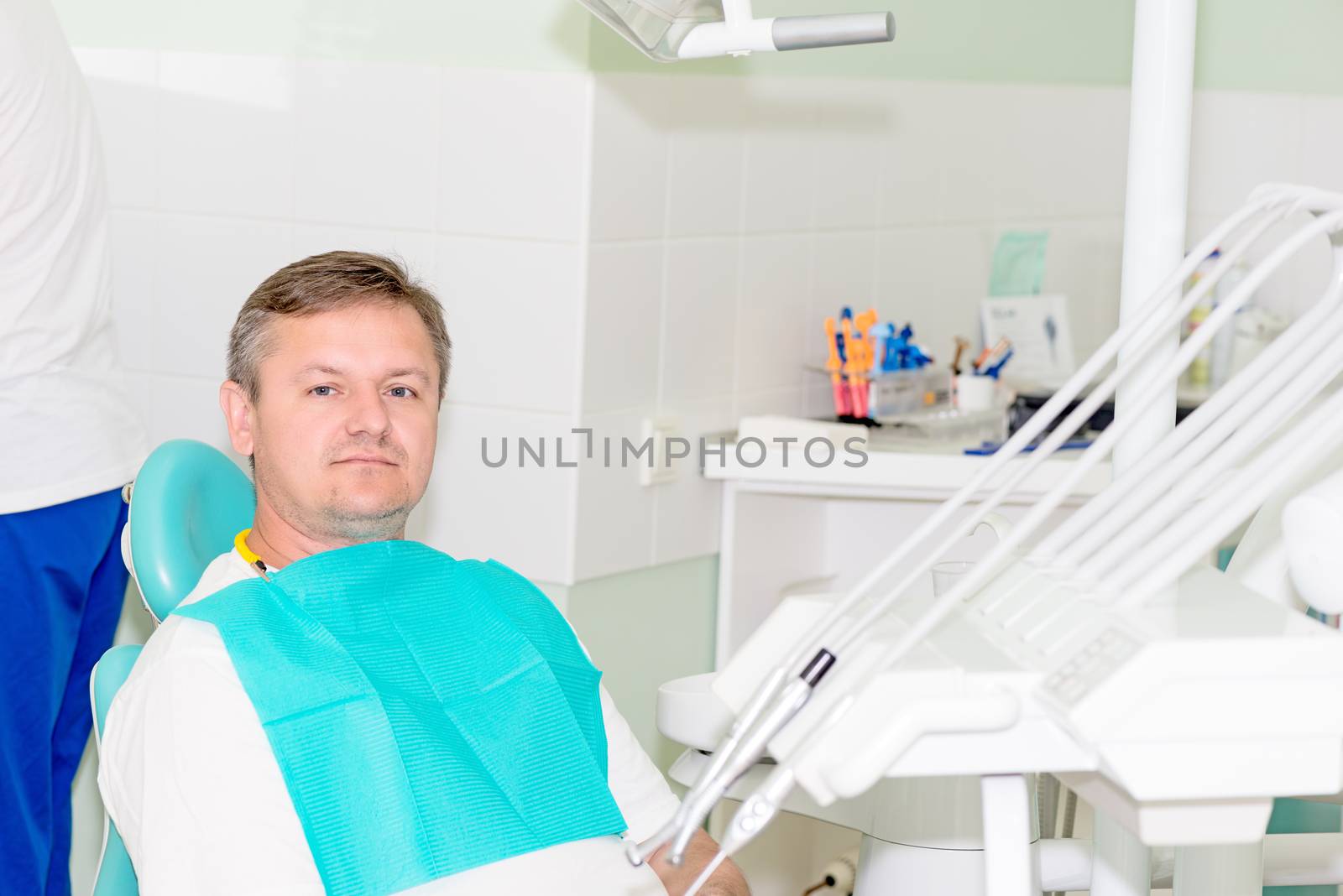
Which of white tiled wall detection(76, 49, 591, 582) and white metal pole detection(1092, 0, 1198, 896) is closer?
white metal pole detection(1092, 0, 1198, 896)

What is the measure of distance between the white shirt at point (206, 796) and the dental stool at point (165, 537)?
3.1 inches

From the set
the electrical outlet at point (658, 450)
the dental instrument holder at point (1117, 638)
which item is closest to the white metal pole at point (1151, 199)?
the dental instrument holder at point (1117, 638)

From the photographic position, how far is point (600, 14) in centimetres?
124

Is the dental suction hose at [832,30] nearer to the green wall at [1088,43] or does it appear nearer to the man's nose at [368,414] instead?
the man's nose at [368,414]

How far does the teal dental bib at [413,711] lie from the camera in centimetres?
138

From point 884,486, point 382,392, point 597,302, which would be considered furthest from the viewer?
point 884,486

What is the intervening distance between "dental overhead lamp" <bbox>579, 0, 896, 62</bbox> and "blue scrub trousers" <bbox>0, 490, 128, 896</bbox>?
3.55 feet

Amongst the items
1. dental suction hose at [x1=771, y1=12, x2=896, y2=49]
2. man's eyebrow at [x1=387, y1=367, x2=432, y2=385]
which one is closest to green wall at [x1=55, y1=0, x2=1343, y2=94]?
man's eyebrow at [x1=387, y1=367, x2=432, y2=385]

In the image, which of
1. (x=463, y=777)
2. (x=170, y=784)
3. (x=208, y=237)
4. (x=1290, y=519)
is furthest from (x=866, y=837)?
(x=208, y=237)

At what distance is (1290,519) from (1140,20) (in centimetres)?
52

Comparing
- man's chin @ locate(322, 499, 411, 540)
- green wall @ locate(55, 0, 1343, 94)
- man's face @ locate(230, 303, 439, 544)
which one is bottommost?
man's chin @ locate(322, 499, 411, 540)

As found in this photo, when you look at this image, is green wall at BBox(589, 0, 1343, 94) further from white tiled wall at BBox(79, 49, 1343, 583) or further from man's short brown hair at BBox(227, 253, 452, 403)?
man's short brown hair at BBox(227, 253, 452, 403)

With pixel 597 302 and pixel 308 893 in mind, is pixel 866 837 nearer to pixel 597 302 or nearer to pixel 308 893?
pixel 308 893

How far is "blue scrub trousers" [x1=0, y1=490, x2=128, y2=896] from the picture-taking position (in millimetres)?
1900
